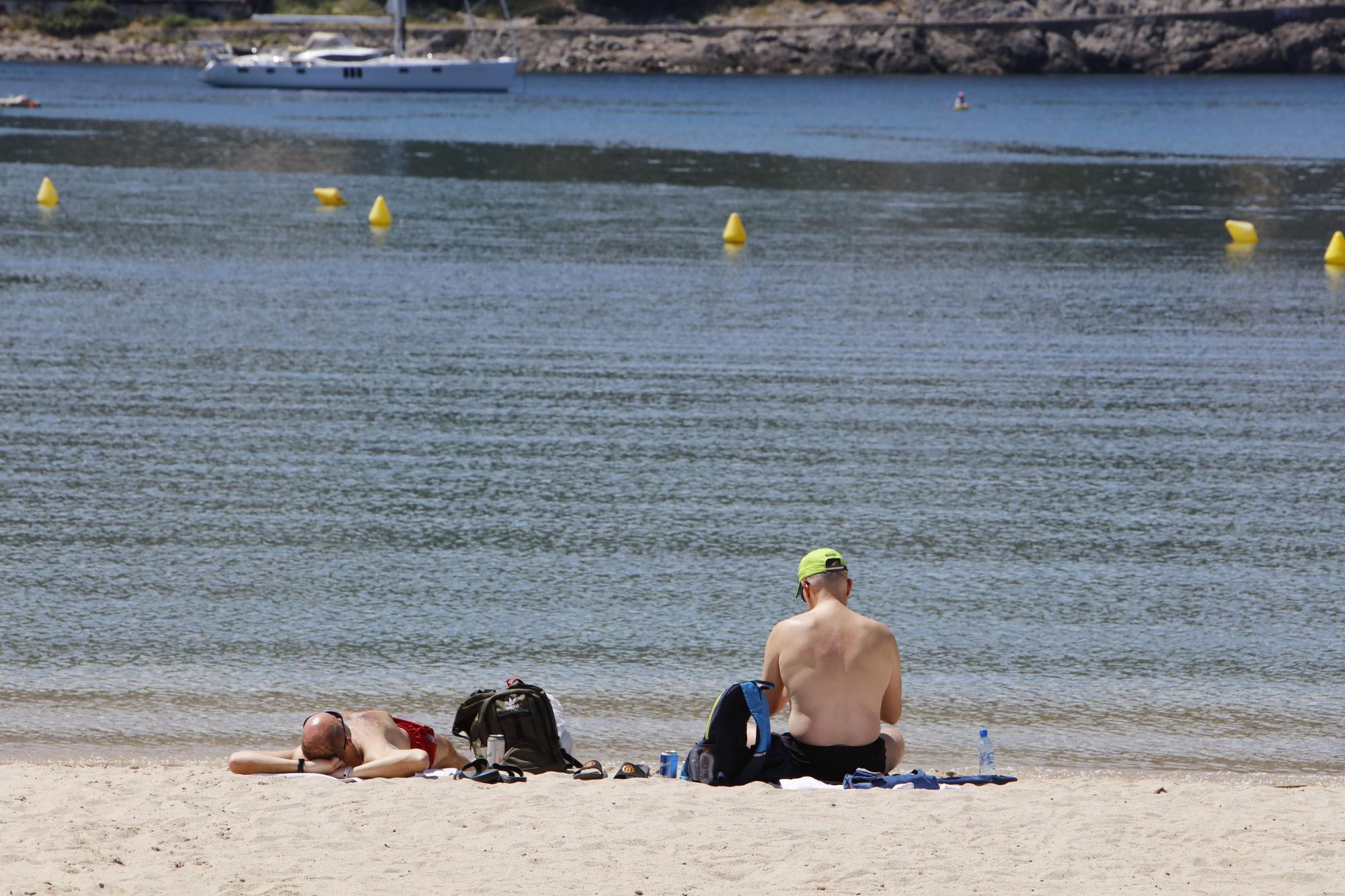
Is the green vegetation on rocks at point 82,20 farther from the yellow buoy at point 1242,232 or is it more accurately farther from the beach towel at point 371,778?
the beach towel at point 371,778

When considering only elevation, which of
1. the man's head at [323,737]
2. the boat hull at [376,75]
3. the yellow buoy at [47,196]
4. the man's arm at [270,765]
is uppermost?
the boat hull at [376,75]

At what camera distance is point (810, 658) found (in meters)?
6.54

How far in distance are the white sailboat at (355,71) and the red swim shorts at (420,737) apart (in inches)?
3727

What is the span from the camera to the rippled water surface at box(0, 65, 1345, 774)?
8.34 meters

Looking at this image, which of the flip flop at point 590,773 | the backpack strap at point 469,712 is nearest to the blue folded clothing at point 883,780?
the flip flop at point 590,773

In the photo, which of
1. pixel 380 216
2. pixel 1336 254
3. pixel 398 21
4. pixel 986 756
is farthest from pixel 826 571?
pixel 398 21

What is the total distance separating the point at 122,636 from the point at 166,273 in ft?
47.0

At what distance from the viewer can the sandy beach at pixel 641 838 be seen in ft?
18.1

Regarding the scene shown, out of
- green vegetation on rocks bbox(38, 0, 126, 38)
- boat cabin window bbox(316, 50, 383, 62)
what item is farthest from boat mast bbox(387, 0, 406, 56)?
green vegetation on rocks bbox(38, 0, 126, 38)

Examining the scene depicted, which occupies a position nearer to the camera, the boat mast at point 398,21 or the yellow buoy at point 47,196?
the yellow buoy at point 47,196

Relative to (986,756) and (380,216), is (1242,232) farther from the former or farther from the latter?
(986,756)

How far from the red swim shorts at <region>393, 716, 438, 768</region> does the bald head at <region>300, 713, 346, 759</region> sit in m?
0.34

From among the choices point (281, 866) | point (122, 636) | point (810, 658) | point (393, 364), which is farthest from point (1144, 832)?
point (393, 364)

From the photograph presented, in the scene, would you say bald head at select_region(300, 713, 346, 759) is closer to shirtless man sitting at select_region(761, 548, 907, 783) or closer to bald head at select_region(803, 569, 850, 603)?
shirtless man sitting at select_region(761, 548, 907, 783)
